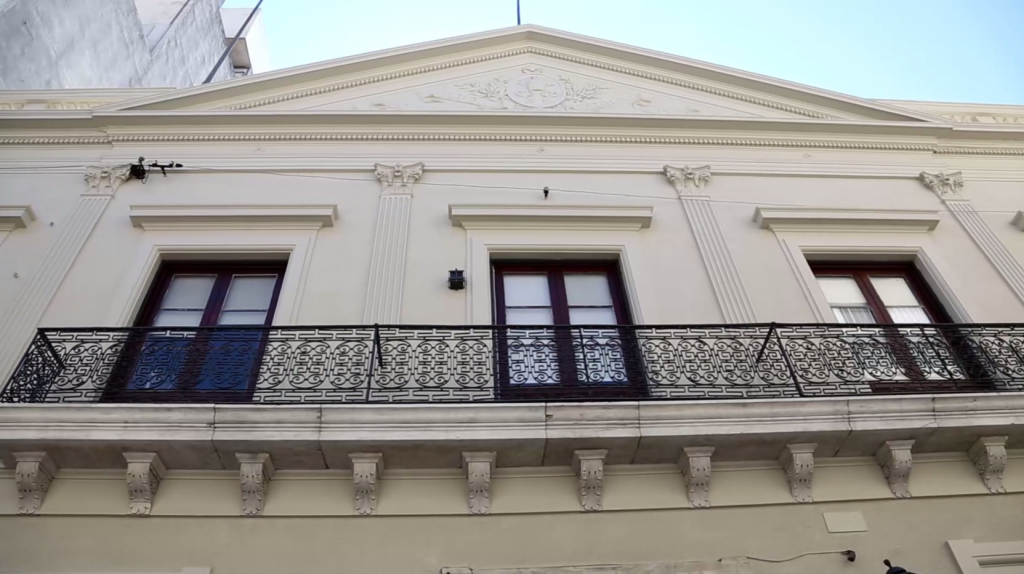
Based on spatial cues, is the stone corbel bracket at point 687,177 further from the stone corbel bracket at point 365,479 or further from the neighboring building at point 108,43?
the neighboring building at point 108,43

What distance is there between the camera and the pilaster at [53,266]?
6246 mm

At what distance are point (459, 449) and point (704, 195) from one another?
4.65 metres

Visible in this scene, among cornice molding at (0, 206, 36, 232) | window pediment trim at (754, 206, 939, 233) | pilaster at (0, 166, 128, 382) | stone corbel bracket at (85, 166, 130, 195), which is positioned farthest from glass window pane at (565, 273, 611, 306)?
cornice molding at (0, 206, 36, 232)

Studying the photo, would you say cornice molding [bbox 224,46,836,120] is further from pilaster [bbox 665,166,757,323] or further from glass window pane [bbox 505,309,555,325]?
glass window pane [bbox 505,309,555,325]

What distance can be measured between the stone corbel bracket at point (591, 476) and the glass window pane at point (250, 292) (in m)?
3.57

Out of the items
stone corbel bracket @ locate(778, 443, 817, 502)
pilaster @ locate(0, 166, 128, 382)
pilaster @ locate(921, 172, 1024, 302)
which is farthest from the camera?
pilaster @ locate(921, 172, 1024, 302)

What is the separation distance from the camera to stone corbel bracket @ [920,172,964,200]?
8438mm

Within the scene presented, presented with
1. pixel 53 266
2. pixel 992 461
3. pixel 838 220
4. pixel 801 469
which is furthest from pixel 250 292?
pixel 992 461

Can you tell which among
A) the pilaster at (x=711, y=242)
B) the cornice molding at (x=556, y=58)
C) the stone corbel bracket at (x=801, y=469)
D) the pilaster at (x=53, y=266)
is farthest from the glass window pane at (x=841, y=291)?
the pilaster at (x=53, y=266)

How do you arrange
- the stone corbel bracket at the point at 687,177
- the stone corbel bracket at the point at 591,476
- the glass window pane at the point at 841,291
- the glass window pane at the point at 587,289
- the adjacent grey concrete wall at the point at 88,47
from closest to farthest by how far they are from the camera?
the stone corbel bracket at the point at 591,476 → the glass window pane at the point at 587,289 → the glass window pane at the point at 841,291 → the stone corbel bracket at the point at 687,177 → the adjacent grey concrete wall at the point at 88,47

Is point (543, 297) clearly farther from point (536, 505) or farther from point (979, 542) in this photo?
point (979, 542)

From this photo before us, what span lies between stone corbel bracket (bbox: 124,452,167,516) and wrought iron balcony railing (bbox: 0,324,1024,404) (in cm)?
62

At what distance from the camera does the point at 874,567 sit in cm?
485

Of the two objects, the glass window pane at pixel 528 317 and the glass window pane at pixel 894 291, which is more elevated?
the glass window pane at pixel 894 291
